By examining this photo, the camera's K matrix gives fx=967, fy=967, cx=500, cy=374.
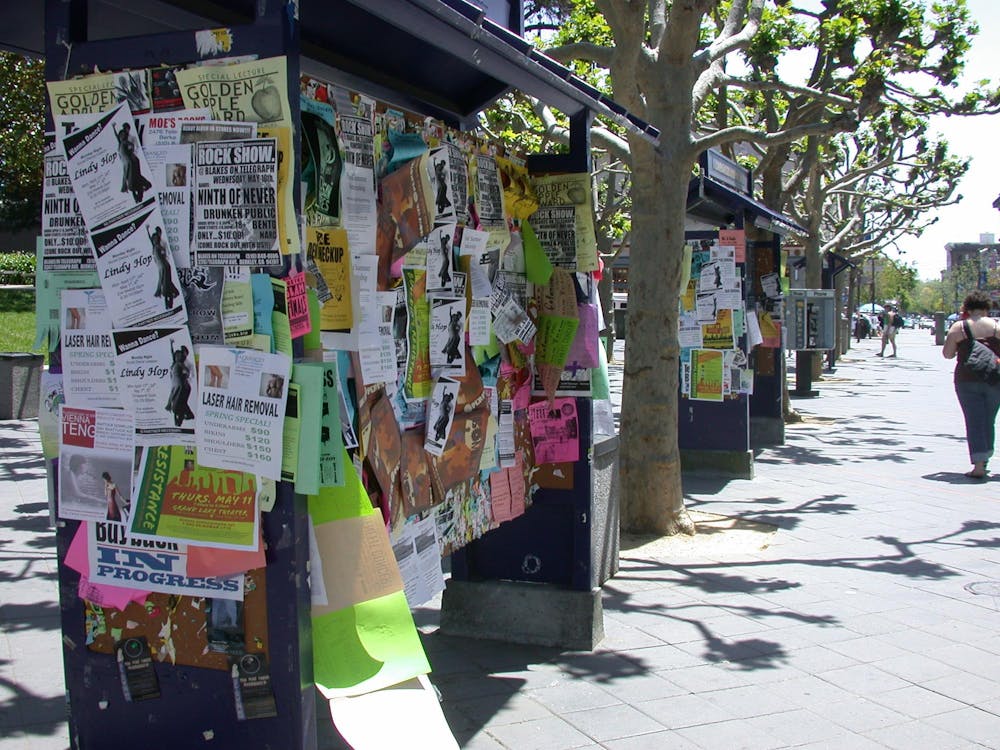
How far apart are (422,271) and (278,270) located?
1.12 m

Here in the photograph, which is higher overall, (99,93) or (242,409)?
(99,93)

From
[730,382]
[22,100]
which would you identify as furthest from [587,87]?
[22,100]

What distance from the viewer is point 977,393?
10031mm

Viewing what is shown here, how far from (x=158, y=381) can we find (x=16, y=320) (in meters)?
20.6

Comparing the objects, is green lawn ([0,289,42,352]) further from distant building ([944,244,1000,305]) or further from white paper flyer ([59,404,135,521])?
distant building ([944,244,1000,305])

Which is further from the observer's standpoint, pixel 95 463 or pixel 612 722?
pixel 612 722

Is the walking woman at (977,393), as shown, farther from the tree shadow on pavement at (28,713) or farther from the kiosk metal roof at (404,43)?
the tree shadow on pavement at (28,713)

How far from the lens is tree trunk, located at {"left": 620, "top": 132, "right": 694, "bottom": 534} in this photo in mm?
7262

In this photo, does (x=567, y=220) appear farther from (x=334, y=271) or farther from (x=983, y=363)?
(x=983, y=363)

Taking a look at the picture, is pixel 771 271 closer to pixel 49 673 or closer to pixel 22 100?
pixel 49 673

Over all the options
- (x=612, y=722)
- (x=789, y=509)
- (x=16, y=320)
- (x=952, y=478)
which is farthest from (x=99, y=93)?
(x=16, y=320)

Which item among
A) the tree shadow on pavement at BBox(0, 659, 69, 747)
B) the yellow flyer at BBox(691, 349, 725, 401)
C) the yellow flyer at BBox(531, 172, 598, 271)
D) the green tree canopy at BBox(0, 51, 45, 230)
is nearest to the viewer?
the tree shadow on pavement at BBox(0, 659, 69, 747)

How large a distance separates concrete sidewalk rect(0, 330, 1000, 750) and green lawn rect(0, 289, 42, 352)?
34.2ft

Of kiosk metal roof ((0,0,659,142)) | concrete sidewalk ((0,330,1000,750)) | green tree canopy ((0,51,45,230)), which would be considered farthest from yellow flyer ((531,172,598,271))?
green tree canopy ((0,51,45,230))
